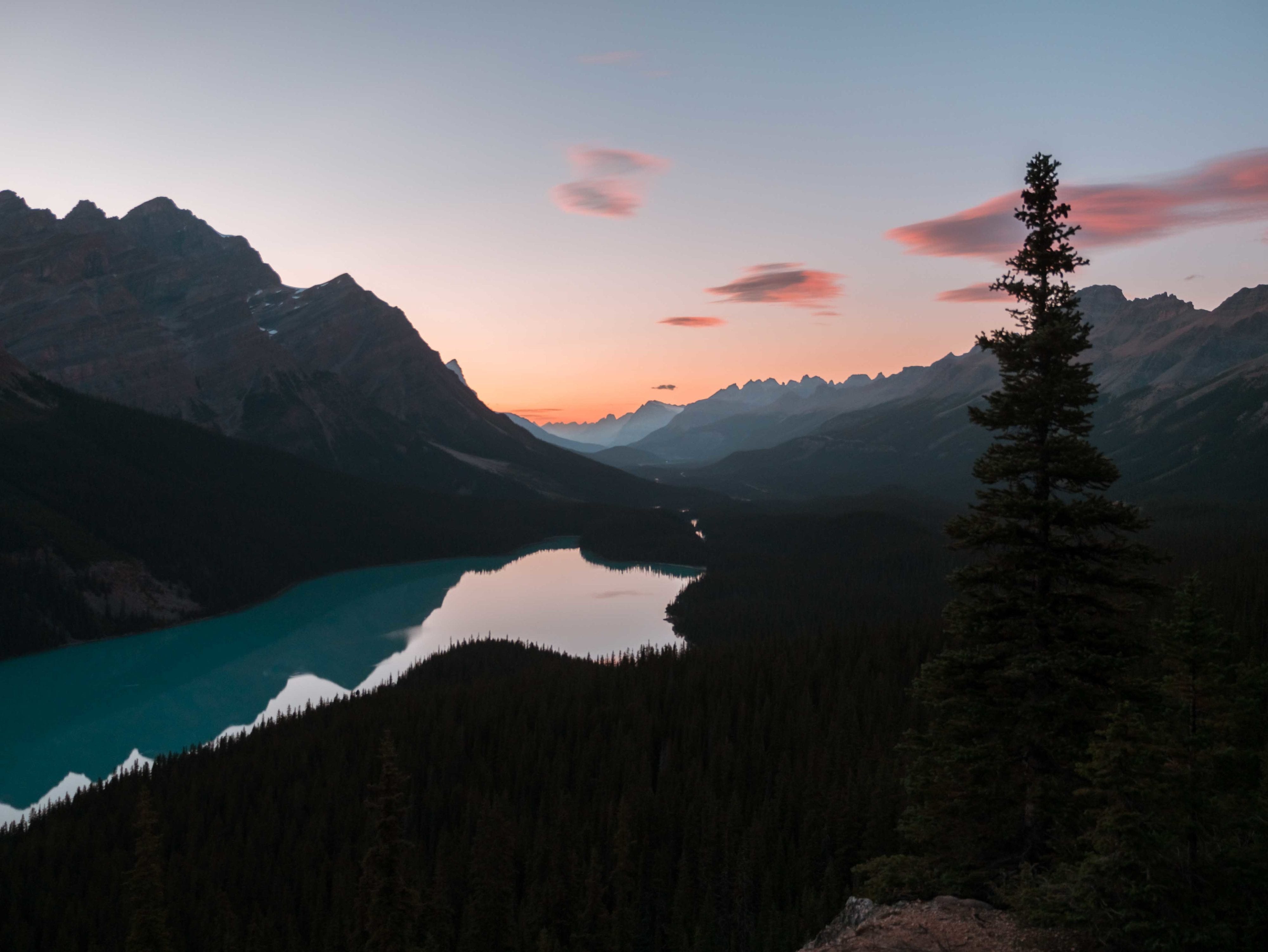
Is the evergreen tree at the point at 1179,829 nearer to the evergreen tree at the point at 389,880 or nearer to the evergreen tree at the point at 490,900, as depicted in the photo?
the evergreen tree at the point at 389,880

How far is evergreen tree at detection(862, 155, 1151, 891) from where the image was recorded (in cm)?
1908

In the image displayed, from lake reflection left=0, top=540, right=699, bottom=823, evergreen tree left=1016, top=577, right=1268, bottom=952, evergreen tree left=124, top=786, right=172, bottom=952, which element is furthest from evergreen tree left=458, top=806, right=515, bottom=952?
lake reflection left=0, top=540, right=699, bottom=823

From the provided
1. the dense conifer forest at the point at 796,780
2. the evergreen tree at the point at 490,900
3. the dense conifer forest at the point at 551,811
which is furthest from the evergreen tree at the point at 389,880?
the evergreen tree at the point at 490,900

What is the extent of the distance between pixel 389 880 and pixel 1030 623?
23039 millimetres

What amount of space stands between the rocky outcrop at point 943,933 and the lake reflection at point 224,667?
94.9 metres

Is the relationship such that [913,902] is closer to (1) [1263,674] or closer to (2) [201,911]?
(1) [1263,674]

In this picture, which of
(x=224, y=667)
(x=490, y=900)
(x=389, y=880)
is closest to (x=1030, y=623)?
(x=389, y=880)

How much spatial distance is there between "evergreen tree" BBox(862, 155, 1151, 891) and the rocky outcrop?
51.9 inches

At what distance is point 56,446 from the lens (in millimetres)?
Result: 198750

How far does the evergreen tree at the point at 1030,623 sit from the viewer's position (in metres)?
19.1

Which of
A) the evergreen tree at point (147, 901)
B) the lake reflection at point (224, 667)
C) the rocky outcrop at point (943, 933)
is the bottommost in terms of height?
the lake reflection at point (224, 667)

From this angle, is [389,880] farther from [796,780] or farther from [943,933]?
[796,780]

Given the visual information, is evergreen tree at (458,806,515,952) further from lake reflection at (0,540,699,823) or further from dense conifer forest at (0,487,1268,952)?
lake reflection at (0,540,699,823)

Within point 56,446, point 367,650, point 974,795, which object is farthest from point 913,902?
point 56,446
